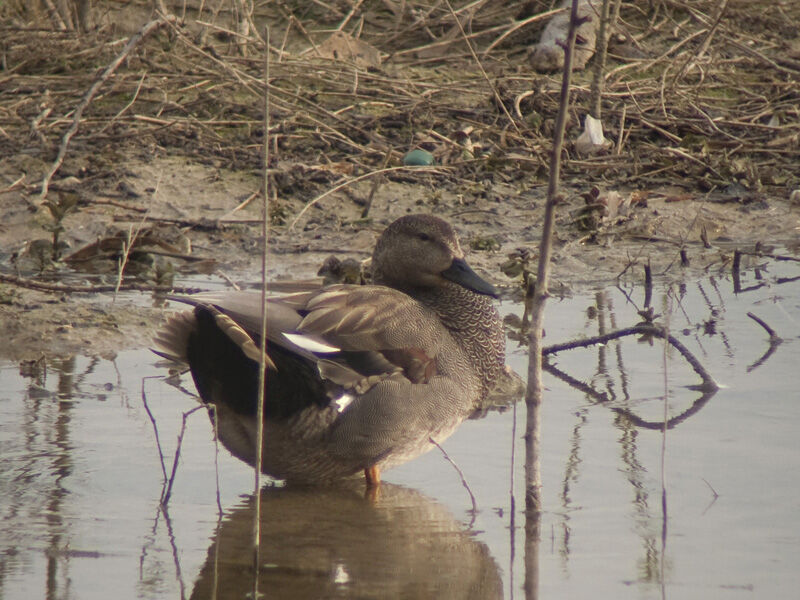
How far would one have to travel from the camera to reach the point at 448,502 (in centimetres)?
364

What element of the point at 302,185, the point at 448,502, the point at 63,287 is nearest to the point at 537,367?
the point at 448,502

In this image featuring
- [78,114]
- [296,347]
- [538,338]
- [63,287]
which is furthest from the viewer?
[78,114]

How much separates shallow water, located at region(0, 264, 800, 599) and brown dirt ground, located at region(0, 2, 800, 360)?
1338 millimetres

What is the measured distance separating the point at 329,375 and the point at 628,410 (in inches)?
51.7

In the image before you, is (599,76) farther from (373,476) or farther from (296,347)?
(296,347)

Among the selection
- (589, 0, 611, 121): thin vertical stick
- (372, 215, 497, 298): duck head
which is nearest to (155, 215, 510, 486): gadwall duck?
(372, 215, 497, 298): duck head

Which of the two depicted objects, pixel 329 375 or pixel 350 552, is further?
pixel 329 375

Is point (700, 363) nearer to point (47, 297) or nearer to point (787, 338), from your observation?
point (787, 338)

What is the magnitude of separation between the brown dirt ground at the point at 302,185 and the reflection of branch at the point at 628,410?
1.28 metres

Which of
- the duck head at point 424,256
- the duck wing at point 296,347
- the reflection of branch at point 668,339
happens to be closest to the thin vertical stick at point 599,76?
the reflection of branch at point 668,339

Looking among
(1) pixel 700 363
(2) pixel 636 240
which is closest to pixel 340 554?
(1) pixel 700 363

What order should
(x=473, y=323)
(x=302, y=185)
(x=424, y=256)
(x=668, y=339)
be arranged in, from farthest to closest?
(x=302, y=185), (x=668, y=339), (x=424, y=256), (x=473, y=323)

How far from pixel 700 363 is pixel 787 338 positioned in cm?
73

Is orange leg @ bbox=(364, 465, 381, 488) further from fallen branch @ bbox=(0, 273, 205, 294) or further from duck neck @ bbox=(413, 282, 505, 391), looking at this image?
fallen branch @ bbox=(0, 273, 205, 294)
